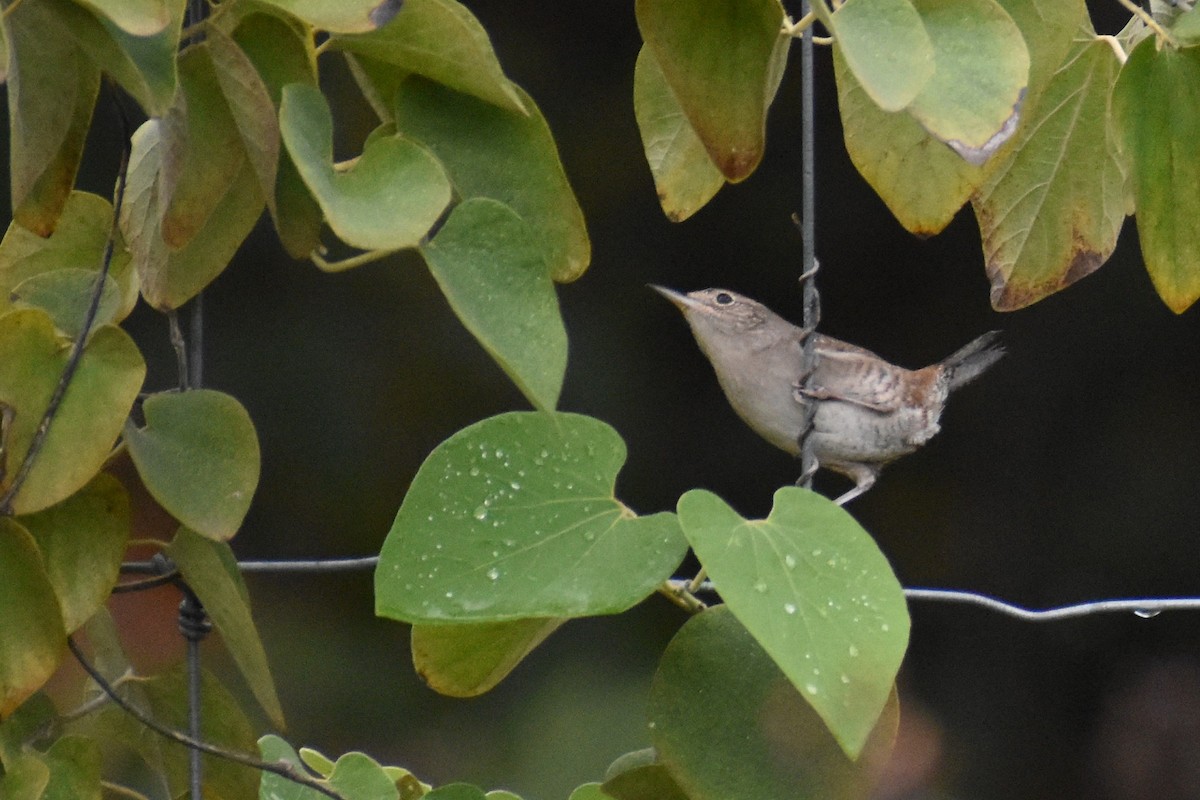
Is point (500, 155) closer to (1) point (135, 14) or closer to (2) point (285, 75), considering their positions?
(2) point (285, 75)

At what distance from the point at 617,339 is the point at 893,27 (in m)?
2.36

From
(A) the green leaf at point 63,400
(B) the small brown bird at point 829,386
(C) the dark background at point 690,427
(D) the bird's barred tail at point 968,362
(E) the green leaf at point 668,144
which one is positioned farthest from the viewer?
(C) the dark background at point 690,427

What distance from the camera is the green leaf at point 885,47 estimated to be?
1.82 ft

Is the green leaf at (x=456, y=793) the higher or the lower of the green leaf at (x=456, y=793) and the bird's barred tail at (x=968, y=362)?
the higher

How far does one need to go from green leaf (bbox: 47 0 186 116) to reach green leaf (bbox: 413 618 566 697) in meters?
0.29

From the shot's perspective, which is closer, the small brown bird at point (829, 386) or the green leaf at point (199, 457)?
the green leaf at point (199, 457)

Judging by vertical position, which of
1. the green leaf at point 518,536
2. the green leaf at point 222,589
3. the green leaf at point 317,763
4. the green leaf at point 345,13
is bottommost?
the green leaf at point 317,763

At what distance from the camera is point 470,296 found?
61 centimetres

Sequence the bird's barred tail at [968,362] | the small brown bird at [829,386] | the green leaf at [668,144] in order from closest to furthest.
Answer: the green leaf at [668,144] < the small brown bird at [829,386] < the bird's barred tail at [968,362]

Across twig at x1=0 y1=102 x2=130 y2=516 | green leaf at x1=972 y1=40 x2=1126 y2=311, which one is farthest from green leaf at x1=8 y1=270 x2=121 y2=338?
green leaf at x1=972 y1=40 x2=1126 y2=311

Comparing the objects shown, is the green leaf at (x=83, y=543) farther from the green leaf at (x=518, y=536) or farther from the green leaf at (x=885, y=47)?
the green leaf at (x=885, y=47)

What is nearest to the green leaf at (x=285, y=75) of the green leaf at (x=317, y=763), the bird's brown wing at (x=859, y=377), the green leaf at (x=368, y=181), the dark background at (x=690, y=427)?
the green leaf at (x=368, y=181)

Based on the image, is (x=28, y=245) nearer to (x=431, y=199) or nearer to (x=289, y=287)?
(x=431, y=199)

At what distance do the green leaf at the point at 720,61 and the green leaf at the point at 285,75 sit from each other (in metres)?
0.15
